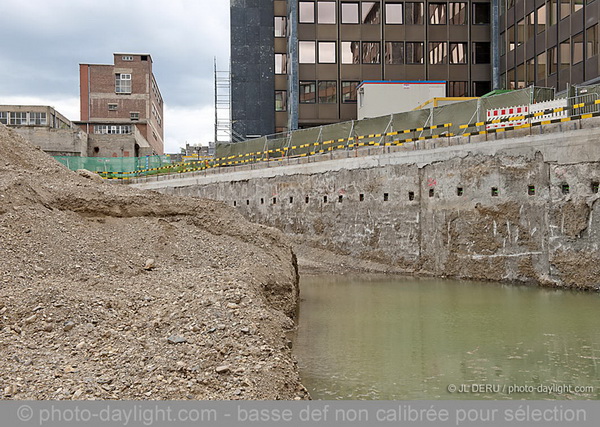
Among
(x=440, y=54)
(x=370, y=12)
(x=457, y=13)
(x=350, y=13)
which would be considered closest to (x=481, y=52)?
(x=440, y=54)

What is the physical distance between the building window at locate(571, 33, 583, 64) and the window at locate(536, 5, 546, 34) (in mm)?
3666

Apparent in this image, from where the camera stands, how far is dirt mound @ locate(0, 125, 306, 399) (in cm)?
773

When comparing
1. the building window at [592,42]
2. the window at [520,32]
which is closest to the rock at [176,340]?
the building window at [592,42]

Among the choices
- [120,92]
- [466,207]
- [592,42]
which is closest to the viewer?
[466,207]

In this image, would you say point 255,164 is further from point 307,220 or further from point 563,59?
point 563,59

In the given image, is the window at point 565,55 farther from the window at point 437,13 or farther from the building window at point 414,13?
the building window at point 414,13

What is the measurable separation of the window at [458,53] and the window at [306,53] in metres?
10.3

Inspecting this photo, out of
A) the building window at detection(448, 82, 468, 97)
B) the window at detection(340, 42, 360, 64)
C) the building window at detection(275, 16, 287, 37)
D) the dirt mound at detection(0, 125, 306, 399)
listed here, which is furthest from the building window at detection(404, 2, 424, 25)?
the dirt mound at detection(0, 125, 306, 399)

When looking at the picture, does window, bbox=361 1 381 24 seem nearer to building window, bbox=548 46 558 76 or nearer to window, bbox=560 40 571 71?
building window, bbox=548 46 558 76

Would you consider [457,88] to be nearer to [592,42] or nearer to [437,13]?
[437,13]

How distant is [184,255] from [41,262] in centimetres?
338

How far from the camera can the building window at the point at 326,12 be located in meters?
45.8

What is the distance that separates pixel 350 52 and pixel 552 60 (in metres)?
14.4

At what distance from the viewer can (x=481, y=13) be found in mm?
45844
